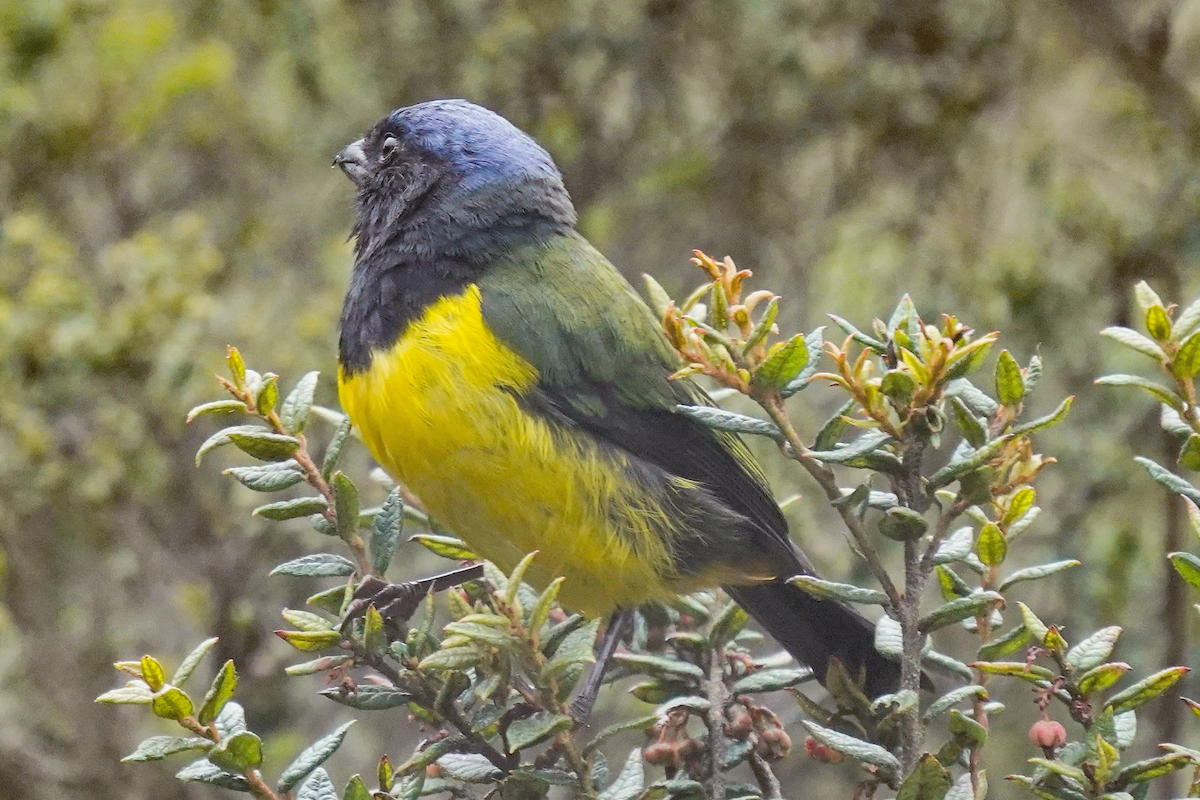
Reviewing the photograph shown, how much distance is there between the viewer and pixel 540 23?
4355 mm

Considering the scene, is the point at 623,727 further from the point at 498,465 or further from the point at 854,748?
the point at 498,465

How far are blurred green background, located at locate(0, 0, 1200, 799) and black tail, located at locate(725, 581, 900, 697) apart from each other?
1030 millimetres

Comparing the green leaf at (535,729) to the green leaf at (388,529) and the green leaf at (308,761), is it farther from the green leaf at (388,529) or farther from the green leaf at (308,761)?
the green leaf at (388,529)

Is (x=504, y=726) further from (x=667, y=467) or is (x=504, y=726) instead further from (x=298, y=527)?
(x=298, y=527)

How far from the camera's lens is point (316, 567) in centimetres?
173

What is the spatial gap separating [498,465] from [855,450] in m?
0.99

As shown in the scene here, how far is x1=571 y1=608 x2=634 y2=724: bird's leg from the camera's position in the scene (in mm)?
2342

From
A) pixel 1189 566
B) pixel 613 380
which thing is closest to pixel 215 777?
pixel 1189 566

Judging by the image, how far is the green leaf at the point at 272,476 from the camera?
67.1 inches

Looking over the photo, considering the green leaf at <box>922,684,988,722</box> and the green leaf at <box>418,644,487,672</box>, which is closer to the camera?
the green leaf at <box>922,684,988,722</box>

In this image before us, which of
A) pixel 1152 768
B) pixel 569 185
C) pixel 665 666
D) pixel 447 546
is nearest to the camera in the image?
pixel 1152 768

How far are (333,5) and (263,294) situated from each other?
40.1 inches

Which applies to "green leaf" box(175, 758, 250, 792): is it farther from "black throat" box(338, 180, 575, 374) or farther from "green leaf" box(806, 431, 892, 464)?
"black throat" box(338, 180, 575, 374)

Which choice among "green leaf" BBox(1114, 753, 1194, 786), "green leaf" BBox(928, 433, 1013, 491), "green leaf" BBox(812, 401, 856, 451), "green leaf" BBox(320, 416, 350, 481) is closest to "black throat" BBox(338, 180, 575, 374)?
"green leaf" BBox(320, 416, 350, 481)
